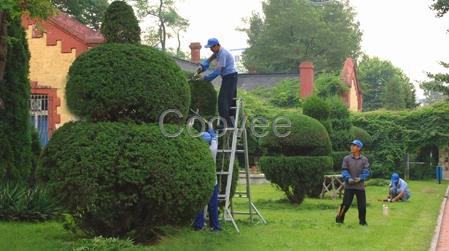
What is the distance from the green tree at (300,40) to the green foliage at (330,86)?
20.6 meters

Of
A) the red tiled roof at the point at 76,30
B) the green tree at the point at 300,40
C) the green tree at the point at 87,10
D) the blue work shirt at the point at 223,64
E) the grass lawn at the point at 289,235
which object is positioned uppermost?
the green tree at the point at 300,40

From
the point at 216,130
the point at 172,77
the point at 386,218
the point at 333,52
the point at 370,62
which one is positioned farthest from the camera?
the point at 370,62

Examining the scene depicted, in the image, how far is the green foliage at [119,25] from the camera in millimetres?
10258

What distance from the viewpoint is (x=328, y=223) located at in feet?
46.4

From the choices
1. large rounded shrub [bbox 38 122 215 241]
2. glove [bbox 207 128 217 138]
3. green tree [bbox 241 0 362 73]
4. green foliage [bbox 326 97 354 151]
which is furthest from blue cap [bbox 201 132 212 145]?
green tree [bbox 241 0 362 73]

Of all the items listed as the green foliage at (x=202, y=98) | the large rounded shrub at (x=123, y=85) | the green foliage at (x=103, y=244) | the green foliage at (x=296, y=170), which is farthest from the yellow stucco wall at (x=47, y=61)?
the green foliage at (x=103, y=244)

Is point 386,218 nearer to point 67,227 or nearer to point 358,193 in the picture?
point 358,193

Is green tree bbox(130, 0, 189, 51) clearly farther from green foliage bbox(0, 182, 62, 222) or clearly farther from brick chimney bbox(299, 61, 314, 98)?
green foliage bbox(0, 182, 62, 222)

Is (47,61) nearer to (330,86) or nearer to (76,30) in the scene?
(76,30)

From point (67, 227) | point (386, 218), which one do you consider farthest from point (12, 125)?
point (386, 218)

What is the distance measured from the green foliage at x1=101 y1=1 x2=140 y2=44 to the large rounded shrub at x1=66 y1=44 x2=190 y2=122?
17.6 inches

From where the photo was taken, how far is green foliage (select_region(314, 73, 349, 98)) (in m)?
43.9

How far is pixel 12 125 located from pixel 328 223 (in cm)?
676

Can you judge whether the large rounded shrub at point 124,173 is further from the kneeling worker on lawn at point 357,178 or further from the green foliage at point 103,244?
the kneeling worker on lawn at point 357,178
